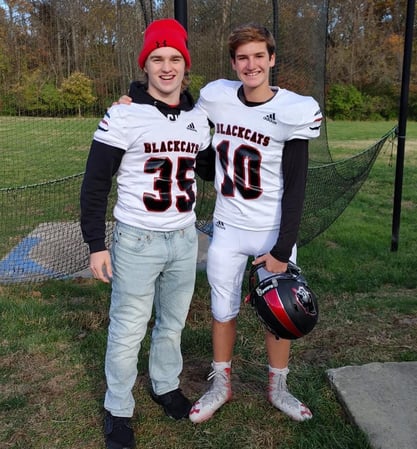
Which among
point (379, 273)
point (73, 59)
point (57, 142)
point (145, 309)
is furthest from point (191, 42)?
point (57, 142)

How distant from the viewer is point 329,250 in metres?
5.44

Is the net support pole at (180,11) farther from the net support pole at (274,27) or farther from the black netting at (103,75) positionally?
the net support pole at (274,27)

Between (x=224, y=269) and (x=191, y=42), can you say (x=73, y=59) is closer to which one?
(x=191, y=42)

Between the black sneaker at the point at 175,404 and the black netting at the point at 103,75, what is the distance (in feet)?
4.38

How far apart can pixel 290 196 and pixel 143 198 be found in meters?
0.63

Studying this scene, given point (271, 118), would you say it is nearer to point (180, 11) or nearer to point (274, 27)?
point (180, 11)

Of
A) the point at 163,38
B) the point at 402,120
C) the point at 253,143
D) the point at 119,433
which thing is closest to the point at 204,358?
the point at 119,433

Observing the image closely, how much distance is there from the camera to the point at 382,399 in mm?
2664

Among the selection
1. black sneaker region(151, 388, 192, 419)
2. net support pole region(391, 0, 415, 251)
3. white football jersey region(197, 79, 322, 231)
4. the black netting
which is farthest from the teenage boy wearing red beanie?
net support pole region(391, 0, 415, 251)

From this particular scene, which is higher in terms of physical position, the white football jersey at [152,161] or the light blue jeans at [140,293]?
the white football jersey at [152,161]

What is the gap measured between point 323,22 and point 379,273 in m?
2.31

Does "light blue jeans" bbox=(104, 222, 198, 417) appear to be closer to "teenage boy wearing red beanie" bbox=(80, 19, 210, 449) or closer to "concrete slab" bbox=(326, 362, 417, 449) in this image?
"teenage boy wearing red beanie" bbox=(80, 19, 210, 449)

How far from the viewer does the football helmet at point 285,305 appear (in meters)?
2.36

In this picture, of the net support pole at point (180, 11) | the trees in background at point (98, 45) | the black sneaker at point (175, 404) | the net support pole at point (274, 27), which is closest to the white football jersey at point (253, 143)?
the net support pole at point (180, 11)
